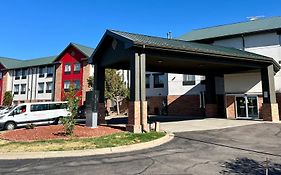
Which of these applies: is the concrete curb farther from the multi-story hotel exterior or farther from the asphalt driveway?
the multi-story hotel exterior

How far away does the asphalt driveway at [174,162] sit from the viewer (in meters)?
6.65

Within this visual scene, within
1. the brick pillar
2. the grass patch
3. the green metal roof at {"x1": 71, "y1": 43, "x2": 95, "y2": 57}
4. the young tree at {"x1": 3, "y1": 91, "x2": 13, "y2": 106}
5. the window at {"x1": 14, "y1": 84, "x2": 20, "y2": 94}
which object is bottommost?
the grass patch

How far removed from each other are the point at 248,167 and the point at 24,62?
5751 centimetres

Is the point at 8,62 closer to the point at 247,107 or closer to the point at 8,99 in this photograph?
the point at 8,99

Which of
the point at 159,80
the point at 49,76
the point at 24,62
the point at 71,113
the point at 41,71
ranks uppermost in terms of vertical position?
the point at 24,62

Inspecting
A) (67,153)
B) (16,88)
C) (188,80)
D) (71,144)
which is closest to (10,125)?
(71,144)

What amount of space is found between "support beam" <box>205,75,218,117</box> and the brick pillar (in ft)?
47.0

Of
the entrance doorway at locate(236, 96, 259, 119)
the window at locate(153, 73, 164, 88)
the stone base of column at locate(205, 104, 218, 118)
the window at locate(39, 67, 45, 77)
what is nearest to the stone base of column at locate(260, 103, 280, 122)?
the entrance doorway at locate(236, 96, 259, 119)

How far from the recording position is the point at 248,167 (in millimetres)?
6980

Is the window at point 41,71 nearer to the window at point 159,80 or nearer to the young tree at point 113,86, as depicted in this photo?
the young tree at point 113,86

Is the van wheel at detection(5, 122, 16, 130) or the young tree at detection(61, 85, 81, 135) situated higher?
the young tree at detection(61, 85, 81, 135)

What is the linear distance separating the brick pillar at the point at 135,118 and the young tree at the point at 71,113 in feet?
10.2

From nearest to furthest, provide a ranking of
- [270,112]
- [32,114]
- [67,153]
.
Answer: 1. [67,153]
2. [270,112]
3. [32,114]

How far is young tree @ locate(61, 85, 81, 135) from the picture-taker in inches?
495
